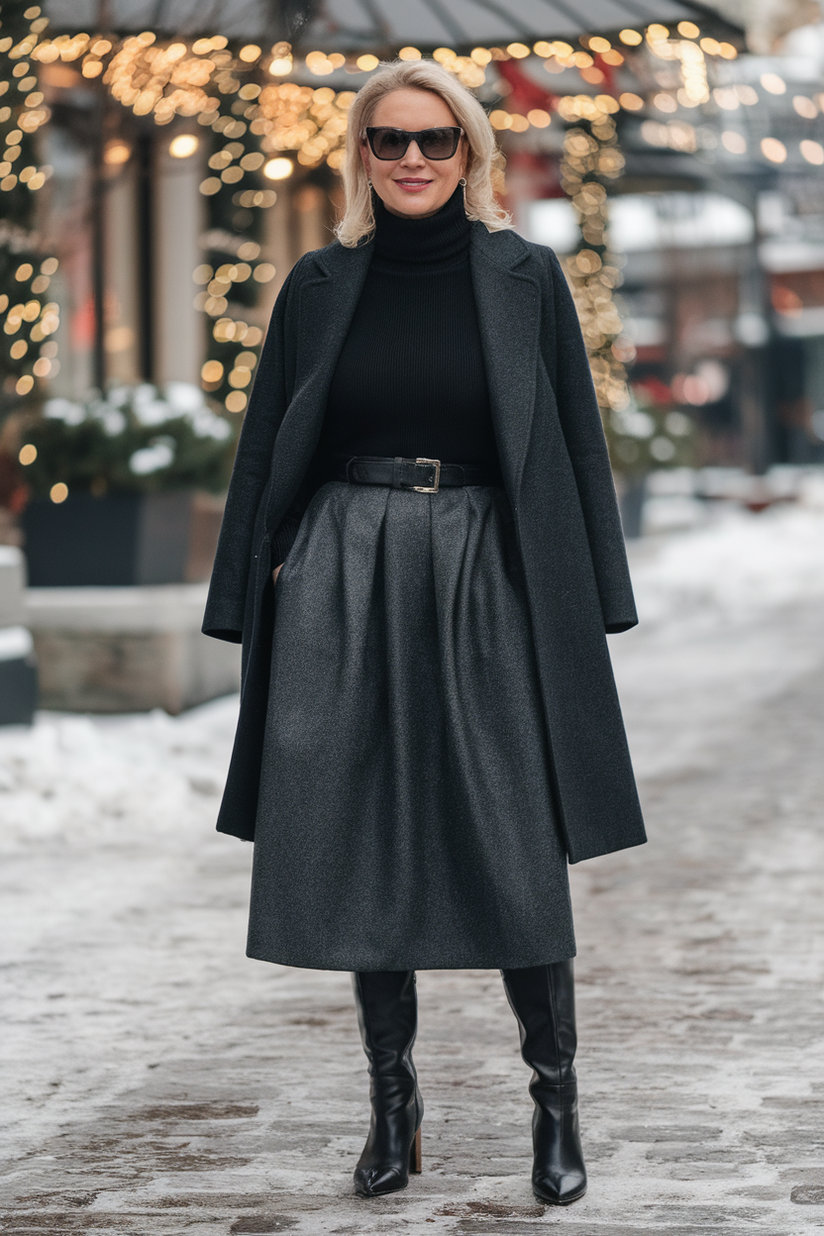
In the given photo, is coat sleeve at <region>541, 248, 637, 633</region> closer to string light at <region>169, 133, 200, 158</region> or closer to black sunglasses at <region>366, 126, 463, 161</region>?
black sunglasses at <region>366, 126, 463, 161</region>

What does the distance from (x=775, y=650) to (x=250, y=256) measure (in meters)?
4.71

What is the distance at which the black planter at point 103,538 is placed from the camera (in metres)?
9.23

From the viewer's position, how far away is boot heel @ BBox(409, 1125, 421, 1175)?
131 inches

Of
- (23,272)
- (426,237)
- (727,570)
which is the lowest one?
(727,570)

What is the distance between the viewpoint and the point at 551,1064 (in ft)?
10.6

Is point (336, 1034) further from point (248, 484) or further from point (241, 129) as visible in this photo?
point (241, 129)

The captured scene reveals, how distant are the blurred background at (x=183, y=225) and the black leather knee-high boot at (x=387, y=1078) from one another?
5003mm

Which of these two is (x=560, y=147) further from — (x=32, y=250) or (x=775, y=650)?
(x=32, y=250)

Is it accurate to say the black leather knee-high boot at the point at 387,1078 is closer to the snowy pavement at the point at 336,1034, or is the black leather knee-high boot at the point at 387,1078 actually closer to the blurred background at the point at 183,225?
the snowy pavement at the point at 336,1034

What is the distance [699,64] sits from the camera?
35.7 ft

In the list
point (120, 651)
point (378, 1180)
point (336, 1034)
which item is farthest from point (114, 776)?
point (378, 1180)

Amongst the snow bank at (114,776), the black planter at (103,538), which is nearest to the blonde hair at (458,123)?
the snow bank at (114,776)

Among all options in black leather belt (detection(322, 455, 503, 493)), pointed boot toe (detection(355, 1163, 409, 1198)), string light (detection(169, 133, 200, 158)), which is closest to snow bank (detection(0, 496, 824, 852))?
string light (detection(169, 133, 200, 158))

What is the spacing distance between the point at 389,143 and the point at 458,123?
14 centimetres
